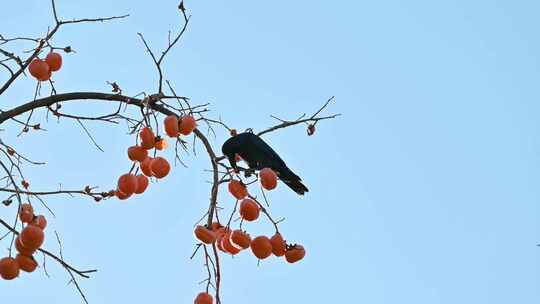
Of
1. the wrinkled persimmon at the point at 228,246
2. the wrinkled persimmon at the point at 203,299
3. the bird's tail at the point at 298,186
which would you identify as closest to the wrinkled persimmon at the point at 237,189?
the wrinkled persimmon at the point at 228,246

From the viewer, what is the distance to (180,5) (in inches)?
127

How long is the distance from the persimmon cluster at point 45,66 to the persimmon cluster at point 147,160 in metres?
0.55

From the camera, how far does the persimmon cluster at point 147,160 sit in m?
2.97

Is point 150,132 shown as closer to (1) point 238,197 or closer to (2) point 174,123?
(2) point 174,123

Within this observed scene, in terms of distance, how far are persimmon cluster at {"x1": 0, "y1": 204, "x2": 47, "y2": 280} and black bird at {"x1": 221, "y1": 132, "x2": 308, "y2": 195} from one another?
190 centimetres

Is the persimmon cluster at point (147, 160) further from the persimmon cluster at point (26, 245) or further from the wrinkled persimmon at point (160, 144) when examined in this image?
the persimmon cluster at point (26, 245)

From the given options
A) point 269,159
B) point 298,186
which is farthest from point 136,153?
point 269,159

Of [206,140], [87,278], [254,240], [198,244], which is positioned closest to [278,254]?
[254,240]

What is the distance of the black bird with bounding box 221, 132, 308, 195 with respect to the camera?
4.71m

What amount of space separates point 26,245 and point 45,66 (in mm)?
948

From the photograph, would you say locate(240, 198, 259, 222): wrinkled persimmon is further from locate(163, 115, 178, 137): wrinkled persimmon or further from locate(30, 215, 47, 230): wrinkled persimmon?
locate(30, 215, 47, 230): wrinkled persimmon

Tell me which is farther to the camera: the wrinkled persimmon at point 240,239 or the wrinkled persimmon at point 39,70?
the wrinkled persimmon at point 39,70

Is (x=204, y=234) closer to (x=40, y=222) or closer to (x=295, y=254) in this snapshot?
(x=295, y=254)

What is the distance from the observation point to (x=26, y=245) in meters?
2.60
